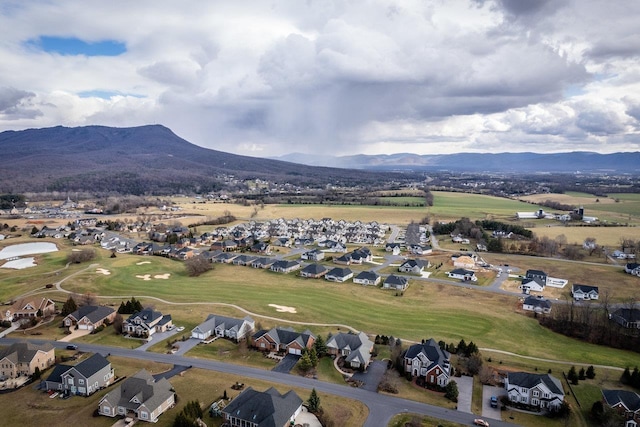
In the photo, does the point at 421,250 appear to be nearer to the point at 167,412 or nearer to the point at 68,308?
the point at 68,308

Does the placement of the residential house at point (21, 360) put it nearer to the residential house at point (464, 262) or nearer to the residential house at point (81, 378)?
the residential house at point (81, 378)

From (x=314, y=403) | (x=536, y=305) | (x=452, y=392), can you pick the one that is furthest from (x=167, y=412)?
(x=536, y=305)

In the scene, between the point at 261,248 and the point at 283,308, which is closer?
the point at 283,308

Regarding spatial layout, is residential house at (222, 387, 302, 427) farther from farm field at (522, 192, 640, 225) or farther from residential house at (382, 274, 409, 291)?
farm field at (522, 192, 640, 225)

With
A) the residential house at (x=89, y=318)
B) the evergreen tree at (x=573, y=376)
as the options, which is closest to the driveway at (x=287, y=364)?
the residential house at (x=89, y=318)

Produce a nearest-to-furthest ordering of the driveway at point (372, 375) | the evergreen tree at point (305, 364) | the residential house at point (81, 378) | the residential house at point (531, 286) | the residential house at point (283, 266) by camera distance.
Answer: the residential house at point (81, 378)
the driveway at point (372, 375)
the evergreen tree at point (305, 364)
the residential house at point (531, 286)
the residential house at point (283, 266)

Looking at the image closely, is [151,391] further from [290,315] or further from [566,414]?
[566,414]
